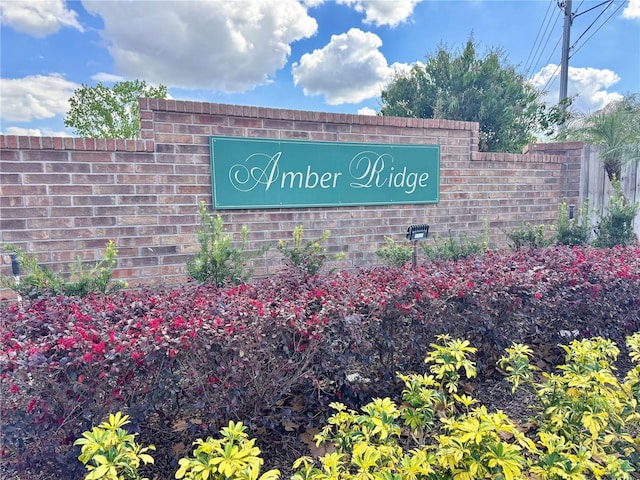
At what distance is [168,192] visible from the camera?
3803 mm

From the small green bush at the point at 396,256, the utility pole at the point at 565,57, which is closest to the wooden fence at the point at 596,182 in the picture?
the small green bush at the point at 396,256

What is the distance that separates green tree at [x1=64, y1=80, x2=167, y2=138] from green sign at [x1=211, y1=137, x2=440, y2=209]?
4.79 meters

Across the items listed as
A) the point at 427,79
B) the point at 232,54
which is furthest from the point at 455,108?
the point at 232,54

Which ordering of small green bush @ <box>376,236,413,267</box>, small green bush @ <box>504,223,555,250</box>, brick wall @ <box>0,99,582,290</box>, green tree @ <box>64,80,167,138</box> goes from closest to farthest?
brick wall @ <box>0,99,582,290</box> → small green bush @ <box>376,236,413,267</box> → small green bush @ <box>504,223,555,250</box> → green tree @ <box>64,80,167,138</box>

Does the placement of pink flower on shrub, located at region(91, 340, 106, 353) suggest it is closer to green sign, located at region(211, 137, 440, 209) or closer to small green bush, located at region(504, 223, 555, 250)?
green sign, located at region(211, 137, 440, 209)

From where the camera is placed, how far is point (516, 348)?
6.59 ft

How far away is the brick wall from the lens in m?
3.34

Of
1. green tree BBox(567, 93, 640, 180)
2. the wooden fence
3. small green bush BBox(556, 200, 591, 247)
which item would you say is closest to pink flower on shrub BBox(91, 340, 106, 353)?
small green bush BBox(556, 200, 591, 247)

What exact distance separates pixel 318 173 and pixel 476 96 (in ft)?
19.1

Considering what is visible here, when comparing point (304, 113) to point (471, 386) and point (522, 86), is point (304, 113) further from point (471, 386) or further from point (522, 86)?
point (522, 86)

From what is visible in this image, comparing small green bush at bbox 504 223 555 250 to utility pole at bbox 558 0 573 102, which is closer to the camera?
small green bush at bbox 504 223 555 250

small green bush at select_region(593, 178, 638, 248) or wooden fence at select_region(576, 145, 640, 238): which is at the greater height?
wooden fence at select_region(576, 145, 640, 238)

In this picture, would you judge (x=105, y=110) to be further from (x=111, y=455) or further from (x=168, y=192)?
(x=111, y=455)

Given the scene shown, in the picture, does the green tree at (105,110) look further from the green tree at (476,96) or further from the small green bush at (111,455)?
the small green bush at (111,455)
